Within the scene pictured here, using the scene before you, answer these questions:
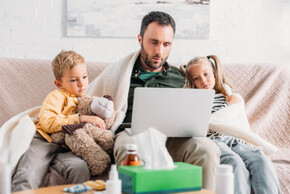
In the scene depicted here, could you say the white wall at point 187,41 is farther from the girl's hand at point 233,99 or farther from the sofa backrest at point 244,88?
the girl's hand at point 233,99

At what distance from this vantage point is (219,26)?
9.62 ft

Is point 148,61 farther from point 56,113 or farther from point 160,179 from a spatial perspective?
point 160,179

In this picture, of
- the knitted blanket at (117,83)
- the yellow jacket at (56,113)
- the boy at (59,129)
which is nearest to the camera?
the boy at (59,129)

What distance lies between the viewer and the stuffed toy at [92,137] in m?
1.67

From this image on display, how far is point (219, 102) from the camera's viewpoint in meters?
2.12

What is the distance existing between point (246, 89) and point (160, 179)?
4.73ft

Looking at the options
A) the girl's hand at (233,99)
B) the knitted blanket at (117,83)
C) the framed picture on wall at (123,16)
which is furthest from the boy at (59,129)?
the framed picture on wall at (123,16)

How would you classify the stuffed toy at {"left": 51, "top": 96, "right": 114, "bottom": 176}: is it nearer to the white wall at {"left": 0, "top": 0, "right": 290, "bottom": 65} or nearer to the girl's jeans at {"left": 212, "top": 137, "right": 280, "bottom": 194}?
the girl's jeans at {"left": 212, "top": 137, "right": 280, "bottom": 194}

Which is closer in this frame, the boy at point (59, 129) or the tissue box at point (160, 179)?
the tissue box at point (160, 179)

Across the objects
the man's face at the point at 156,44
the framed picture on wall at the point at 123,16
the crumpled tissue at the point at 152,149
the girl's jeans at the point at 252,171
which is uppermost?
the framed picture on wall at the point at 123,16

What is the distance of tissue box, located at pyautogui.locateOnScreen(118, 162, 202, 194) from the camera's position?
1.06 m

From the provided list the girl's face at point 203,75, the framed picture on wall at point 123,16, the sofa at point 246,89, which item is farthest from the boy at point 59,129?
the framed picture on wall at point 123,16

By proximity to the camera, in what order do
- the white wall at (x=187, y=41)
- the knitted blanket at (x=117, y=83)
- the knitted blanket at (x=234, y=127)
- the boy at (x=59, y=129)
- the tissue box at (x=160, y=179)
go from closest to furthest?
the tissue box at (x=160, y=179), the boy at (x=59, y=129), the knitted blanket at (x=234, y=127), the knitted blanket at (x=117, y=83), the white wall at (x=187, y=41)

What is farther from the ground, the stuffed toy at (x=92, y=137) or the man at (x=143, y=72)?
the man at (x=143, y=72)
